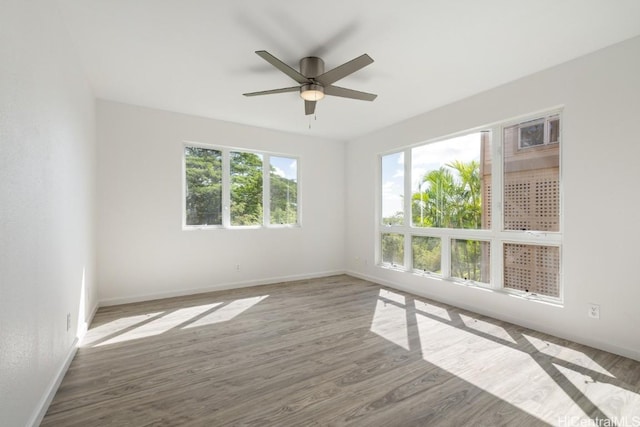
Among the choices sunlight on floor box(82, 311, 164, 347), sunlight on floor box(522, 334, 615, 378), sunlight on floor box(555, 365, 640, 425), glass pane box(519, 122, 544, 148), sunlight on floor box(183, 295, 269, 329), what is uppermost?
glass pane box(519, 122, 544, 148)

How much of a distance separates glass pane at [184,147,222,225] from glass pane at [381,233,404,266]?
287cm

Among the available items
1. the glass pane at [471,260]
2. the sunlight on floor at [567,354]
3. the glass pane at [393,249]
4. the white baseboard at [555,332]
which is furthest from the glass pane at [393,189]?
the sunlight on floor at [567,354]

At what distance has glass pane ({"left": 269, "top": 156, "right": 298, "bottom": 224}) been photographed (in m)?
5.19

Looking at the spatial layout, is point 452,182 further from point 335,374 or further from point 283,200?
point 335,374

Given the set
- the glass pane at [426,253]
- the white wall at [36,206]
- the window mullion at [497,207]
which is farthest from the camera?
the glass pane at [426,253]

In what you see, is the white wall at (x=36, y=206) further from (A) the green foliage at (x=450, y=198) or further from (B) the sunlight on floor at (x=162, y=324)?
(A) the green foliage at (x=450, y=198)

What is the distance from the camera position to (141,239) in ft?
13.2

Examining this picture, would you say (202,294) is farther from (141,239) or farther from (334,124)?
(334,124)

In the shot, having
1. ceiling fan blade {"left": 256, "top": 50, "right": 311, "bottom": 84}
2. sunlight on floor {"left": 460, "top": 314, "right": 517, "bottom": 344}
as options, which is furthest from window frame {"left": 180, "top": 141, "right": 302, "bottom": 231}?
sunlight on floor {"left": 460, "top": 314, "right": 517, "bottom": 344}

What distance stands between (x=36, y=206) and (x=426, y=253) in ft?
14.2

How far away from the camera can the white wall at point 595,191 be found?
8.02 feet

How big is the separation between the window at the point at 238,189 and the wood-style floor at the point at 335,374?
1.70 m

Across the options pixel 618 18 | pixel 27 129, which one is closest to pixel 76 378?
pixel 27 129

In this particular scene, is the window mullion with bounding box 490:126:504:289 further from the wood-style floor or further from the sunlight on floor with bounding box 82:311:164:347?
the sunlight on floor with bounding box 82:311:164:347
